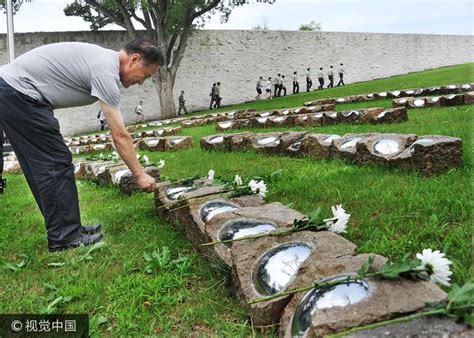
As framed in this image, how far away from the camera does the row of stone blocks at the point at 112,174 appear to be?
14.2ft

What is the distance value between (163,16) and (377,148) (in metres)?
16.8

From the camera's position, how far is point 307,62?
90.2ft

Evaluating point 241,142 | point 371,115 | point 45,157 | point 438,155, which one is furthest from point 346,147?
point 371,115

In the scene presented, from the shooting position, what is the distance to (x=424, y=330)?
4.04 feet

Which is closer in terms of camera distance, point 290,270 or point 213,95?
point 290,270

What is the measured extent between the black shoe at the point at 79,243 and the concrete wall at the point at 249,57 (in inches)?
749

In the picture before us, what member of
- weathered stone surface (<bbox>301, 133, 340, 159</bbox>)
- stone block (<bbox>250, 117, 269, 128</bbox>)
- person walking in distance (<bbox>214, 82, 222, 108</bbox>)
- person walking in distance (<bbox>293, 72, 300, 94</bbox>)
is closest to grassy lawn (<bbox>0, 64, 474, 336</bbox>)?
weathered stone surface (<bbox>301, 133, 340, 159</bbox>)

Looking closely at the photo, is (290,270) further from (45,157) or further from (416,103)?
(416,103)

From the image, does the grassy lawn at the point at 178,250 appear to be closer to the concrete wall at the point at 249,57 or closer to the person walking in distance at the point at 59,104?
the person walking in distance at the point at 59,104

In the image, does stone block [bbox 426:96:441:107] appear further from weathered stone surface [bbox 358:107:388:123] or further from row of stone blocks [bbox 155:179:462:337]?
row of stone blocks [bbox 155:179:462:337]

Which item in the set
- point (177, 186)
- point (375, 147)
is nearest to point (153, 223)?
point (177, 186)

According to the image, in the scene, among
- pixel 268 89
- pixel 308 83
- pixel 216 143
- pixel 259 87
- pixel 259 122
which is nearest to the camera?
pixel 216 143

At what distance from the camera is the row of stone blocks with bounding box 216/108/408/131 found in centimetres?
662

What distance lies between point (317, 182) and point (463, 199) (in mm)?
1174
